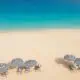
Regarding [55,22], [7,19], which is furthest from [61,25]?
[7,19]

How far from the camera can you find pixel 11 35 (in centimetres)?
695

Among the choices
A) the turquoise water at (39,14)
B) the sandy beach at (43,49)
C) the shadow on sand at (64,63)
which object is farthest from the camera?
the turquoise water at (39,14)

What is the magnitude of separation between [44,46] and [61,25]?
1943 millimetres

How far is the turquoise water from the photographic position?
7.95 metres

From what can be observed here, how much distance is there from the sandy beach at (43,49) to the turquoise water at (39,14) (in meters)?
0.59

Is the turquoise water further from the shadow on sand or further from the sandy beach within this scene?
the shadow on sand

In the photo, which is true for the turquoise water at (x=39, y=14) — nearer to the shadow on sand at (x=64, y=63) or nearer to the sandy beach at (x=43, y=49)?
the sandy beach at (x=43, y=49)

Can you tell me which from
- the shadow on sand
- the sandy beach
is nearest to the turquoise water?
the sandy beach

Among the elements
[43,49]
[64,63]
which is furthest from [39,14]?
[64,63]

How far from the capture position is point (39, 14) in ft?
27.4

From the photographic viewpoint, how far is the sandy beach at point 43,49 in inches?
197

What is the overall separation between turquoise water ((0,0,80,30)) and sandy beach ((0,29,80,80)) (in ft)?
1.94

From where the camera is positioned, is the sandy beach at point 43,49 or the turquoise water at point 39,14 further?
the turquoise water at point 39,14

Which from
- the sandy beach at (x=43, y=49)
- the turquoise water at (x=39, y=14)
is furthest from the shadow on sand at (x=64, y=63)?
the turquoise water at (x=39, y=14)
